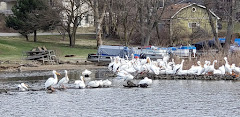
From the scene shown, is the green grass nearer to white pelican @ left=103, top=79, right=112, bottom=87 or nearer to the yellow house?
the yellow house

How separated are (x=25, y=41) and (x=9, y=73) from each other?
24.6 metres

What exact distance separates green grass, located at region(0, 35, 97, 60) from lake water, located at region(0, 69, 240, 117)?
63.8ft

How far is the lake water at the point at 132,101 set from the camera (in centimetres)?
1866

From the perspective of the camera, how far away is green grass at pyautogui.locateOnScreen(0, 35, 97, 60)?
4685cm

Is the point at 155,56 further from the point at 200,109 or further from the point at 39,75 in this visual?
the point at 200,109

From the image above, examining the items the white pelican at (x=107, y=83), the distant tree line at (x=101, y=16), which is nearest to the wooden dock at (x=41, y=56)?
the distant tree line at (x=101, y=16)

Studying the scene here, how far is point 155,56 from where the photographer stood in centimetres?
4094

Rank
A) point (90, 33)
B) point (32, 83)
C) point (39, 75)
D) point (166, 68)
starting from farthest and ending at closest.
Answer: point (90, 33) → point (39, 75) → point (166, 68) → point (32, 83)

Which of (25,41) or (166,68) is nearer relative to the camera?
(166,68)

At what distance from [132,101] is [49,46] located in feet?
117

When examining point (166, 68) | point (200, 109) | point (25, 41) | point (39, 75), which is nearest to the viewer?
point (200, 109)

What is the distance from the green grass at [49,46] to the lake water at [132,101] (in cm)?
1944

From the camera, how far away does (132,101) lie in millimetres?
21047

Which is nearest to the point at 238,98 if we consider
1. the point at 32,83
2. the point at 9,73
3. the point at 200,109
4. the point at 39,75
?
the point at 200,109
